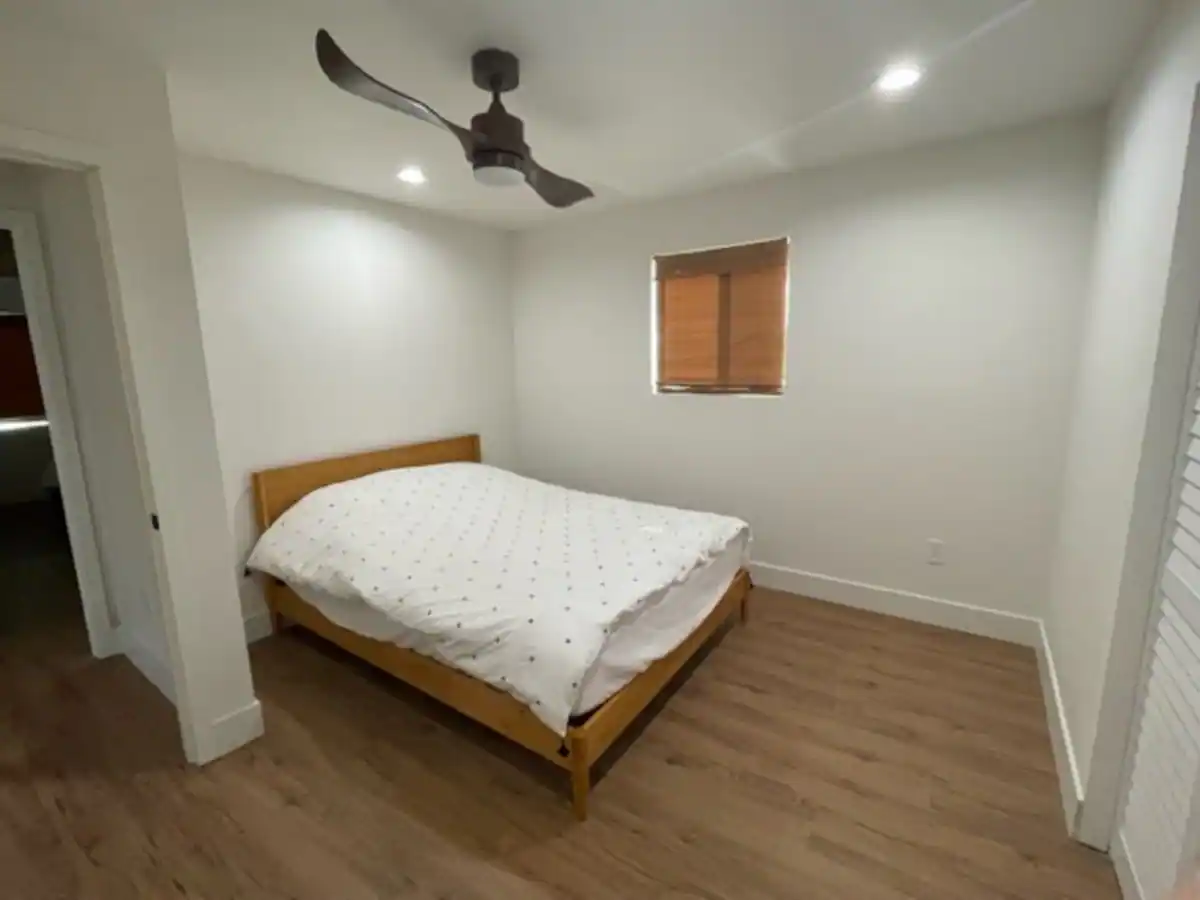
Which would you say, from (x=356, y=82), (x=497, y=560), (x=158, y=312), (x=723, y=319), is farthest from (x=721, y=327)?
(x=158, y=312)

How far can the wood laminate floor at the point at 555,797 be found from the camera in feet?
5.25

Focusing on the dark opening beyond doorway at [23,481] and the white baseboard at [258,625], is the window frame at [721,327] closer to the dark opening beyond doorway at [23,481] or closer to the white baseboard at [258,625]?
the white baseboard at [258,625]

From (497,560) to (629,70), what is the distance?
195cm

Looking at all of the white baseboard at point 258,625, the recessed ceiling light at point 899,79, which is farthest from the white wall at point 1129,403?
the white baseboard at point 258,625

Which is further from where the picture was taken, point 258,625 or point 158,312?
point 258,625

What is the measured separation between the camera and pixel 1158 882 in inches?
52.6

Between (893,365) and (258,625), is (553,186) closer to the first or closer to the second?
(893,365)

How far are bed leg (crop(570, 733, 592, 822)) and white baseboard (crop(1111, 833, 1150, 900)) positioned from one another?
4.87 ft

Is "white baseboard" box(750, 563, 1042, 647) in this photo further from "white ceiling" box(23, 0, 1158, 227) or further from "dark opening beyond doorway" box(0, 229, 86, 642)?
"dark opening beyond doorway" box(0, 229, 86, 642)

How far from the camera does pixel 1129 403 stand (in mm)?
1607

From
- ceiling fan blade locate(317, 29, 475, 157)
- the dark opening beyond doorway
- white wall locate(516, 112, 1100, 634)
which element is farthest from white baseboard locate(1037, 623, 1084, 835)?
the dark opening beyond doorway

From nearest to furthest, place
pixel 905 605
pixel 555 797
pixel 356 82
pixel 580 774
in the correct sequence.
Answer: pixel 356 82
pixel 580 774
pixel 555 797
pixel 905 605

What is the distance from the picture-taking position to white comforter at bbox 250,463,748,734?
1837mm

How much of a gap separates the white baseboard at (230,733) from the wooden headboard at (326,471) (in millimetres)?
1051
